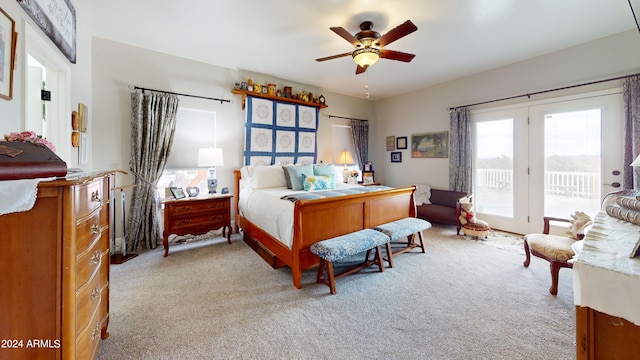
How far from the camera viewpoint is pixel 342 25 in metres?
2.74

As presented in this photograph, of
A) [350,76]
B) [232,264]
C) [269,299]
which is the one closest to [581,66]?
[350,76]

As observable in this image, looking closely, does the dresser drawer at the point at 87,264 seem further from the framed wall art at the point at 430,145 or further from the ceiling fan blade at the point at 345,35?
the framed wall art at the point at 430,145

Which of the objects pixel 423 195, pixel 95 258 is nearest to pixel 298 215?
pixel 95 258

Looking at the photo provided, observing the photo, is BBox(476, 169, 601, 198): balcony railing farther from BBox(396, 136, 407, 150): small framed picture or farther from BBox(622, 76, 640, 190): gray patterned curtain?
BBox(396, 136, 407, 150): small framed picture

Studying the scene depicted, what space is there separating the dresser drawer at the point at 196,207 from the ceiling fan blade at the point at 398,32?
2800 millimetres

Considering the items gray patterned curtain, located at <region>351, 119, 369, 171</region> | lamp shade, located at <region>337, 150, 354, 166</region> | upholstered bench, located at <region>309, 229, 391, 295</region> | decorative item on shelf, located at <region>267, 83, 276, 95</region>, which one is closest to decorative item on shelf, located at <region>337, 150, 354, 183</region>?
lamp shade, located at <region>337, 150, 354, 166</region>

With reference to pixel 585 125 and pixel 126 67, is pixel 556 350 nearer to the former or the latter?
pixel 585 125

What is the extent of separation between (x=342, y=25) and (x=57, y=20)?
2.57 metres

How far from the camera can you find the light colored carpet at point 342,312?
1.56 m

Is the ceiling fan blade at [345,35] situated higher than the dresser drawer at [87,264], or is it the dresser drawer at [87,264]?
the ceiling fan blade at [345,35]

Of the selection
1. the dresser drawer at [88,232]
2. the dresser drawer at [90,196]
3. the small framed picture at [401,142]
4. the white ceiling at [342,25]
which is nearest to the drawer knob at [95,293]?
the dresser drawer at [88,232]

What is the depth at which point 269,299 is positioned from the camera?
2113 mm

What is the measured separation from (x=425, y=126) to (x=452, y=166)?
1062 mm

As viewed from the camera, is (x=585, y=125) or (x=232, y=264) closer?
(x=232, y=264)
